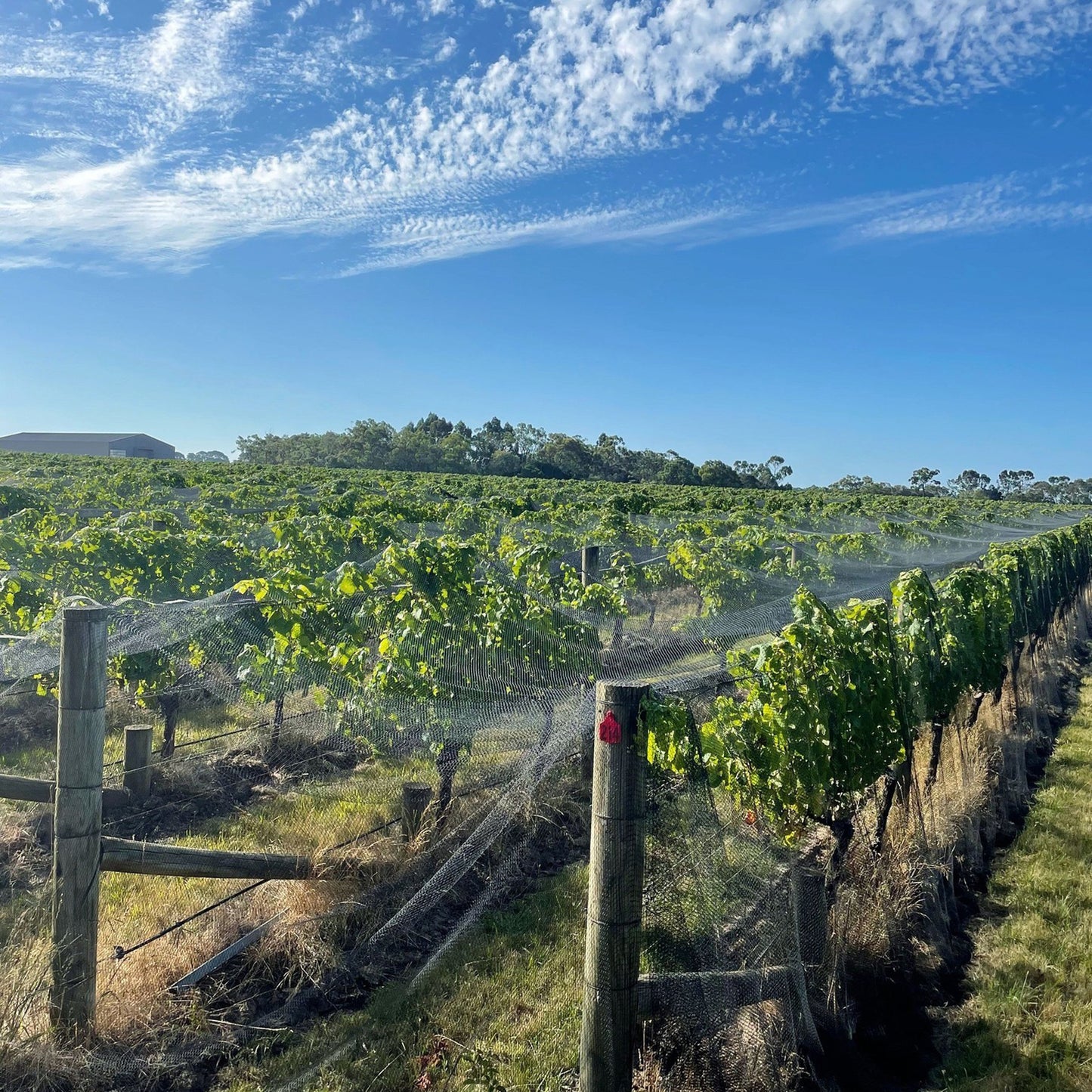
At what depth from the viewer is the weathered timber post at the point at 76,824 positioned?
9.70 ft

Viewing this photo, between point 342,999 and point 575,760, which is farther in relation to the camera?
point 575,760

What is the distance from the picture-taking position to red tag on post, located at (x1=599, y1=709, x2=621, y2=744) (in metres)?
2.60

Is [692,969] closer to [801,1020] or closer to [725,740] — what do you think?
[801,1020]

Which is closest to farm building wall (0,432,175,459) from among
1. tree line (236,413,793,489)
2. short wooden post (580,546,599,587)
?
tree line (236,413,793,489)

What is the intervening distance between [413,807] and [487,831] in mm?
807

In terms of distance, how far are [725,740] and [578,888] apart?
169 centimetres

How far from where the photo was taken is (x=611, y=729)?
2.61 metres

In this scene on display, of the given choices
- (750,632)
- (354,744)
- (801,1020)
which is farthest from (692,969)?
(750,632)

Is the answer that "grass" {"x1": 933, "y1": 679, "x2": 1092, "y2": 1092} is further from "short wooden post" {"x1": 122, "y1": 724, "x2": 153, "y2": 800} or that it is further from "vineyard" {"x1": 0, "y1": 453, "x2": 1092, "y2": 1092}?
"short wooden post" {"x1": 122, "y1": 724, "x2": 153, "y2": 800}

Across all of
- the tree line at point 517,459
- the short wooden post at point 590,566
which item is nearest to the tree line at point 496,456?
the tree line at point 517,459

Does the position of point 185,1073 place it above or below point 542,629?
below

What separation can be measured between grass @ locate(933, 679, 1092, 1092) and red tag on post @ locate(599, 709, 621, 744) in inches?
75.2

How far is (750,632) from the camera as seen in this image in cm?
611

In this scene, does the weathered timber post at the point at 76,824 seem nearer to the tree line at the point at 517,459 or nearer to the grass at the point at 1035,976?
the grass at the point at 1035,976
